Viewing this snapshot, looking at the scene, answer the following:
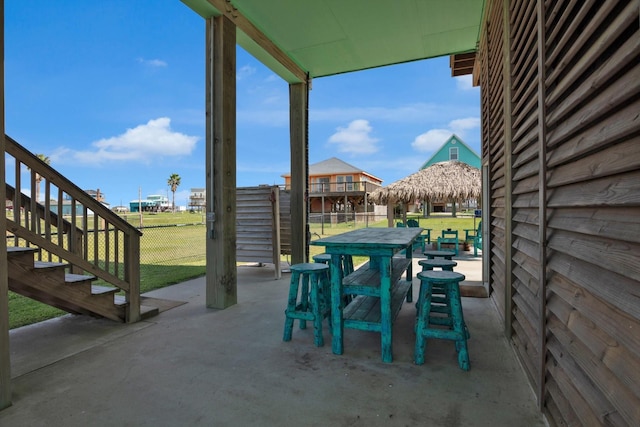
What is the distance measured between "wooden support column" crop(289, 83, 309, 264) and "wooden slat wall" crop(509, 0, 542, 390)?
3682 millimetres

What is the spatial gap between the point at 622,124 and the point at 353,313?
7.45ft

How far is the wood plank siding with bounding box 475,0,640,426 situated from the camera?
963mm

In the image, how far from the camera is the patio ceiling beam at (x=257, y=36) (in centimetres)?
372

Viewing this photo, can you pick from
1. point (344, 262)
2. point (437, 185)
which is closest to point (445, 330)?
point (344, 262)

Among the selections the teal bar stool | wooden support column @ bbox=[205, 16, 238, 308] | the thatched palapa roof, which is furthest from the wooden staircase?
the thatched palapa roof

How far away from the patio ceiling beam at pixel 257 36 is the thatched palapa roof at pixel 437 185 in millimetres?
5936

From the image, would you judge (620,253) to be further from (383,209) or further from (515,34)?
(383,209)

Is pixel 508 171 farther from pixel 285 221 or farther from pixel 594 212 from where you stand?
pixel 285 221

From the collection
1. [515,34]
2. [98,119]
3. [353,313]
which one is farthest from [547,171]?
[98,119]

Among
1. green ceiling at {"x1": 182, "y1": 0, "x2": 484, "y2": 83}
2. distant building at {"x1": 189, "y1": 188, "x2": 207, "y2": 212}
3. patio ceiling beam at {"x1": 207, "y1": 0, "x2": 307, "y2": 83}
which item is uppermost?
green ceiling at {"x1": 182, "y1": 0, "x2": 484, "y2": 83}

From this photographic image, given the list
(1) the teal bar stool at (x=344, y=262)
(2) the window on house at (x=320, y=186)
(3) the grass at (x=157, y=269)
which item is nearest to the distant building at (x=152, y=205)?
(2) the window on house at (x=320, y=186)

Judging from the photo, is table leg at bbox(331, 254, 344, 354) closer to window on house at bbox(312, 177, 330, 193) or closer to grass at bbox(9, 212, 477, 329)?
grass at bbox(9, 212, 477, 329)

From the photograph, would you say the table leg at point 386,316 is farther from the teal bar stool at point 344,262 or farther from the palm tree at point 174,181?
the palm tree at point 174,181

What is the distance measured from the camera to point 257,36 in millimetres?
4418
